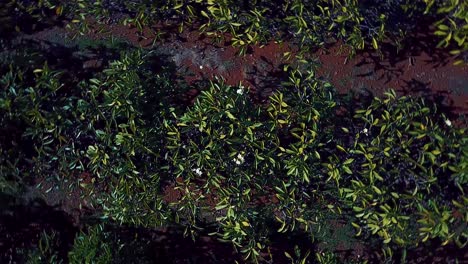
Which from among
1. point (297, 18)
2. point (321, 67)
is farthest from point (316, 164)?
point (297, 18)

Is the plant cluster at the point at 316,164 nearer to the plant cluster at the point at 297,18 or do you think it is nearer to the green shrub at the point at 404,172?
the green shrub at the point at 404,172

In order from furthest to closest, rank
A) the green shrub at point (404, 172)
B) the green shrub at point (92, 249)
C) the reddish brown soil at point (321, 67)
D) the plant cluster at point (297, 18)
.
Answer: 1. the reddish brown soil at point (321, 67)
2. the plant cluster at point (297, 18)
3. the green shrub at point (404, 172)
4. the green shrub at point (92, 249)

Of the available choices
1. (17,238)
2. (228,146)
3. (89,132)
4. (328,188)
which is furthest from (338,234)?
(17,238)

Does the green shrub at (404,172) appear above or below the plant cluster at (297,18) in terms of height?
below

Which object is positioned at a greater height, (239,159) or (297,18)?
(297,18)

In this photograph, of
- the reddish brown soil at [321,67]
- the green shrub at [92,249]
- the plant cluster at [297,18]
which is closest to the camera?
the green shrub at [92,249]

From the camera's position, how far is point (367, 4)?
4.80 m

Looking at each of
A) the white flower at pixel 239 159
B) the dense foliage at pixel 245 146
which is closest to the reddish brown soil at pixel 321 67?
the dense foliage at pixel 245 146

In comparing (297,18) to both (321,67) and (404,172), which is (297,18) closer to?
(321,67)

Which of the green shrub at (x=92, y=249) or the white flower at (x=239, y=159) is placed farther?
the white flower at (x=239, y=159)

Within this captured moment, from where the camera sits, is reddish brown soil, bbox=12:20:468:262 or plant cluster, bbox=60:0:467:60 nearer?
plant cluster, bbox=60:0:467:60

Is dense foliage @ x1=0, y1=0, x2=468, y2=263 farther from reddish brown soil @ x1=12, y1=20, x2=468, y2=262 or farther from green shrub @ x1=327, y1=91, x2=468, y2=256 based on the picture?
reddish brown soil @ x1=12, y1=20, x2=468, y2=262

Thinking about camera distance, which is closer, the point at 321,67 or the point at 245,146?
the point at 245,146

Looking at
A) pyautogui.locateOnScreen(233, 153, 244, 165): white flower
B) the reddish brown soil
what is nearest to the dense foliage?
pyautogui.locateOnScreen(233, 153, 244, 165): white flower
